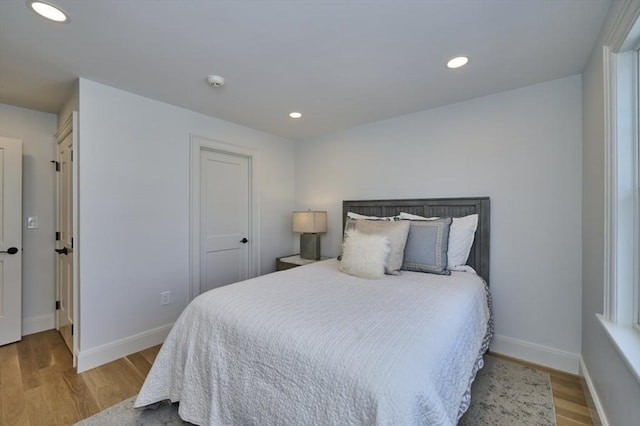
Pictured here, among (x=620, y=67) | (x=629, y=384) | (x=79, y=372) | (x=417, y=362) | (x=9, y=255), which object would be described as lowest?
(x=79, y=372)

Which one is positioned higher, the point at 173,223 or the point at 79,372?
the point at 173,223

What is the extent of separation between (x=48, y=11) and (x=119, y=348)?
7.99 feet

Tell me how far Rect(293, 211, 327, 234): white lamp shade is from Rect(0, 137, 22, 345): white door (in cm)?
277

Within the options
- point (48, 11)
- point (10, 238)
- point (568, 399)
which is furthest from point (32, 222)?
point (568, 399)

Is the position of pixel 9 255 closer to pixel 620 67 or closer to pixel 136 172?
pixel 136 172

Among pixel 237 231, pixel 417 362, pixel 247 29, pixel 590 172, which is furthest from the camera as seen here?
pixel 237 231

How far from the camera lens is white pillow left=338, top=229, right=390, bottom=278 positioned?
215 centimetres

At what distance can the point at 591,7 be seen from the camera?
1.41 m

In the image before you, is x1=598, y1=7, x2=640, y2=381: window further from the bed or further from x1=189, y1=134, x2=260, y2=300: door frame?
x1=189, y1=134, x2=260, y2=300: door frame

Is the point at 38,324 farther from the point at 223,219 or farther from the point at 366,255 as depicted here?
the point at 366,255

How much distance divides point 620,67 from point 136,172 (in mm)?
3408

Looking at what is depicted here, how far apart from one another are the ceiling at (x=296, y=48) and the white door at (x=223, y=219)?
83 centimetres

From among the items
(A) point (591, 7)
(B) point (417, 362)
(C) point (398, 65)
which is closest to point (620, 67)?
(A) point (591, 7)

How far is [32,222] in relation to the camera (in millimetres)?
2859
